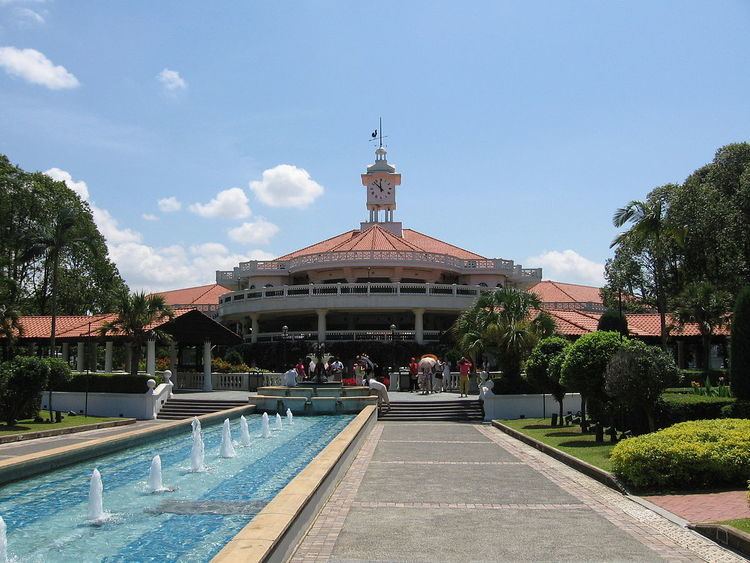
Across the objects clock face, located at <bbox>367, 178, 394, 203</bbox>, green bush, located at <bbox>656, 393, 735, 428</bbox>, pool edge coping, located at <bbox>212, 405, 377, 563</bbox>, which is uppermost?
clock face, located at <bbox>367, 178, 394, 203</bbox>

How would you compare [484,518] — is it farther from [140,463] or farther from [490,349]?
[490,349]

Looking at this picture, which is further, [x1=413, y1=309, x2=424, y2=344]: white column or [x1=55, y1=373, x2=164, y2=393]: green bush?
[x1=413, y1=309, x2=424, y2=344]: white column

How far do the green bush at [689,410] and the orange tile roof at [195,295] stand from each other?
5328 cm

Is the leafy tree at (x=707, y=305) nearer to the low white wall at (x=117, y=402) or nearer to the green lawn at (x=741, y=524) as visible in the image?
the low white wall at (x=117, y=402)

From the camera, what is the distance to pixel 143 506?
10586 millimetres

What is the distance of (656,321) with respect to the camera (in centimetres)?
4516

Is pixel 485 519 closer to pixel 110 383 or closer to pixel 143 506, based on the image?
pixel 143 506

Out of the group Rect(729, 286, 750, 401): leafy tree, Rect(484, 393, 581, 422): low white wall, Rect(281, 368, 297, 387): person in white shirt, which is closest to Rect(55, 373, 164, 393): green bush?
Rect(281, 368, 297, 387): person in white shirt

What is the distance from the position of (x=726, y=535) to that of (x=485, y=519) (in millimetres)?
2818

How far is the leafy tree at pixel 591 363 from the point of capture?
17250 millimetres

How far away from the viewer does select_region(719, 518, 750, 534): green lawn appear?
8030mm

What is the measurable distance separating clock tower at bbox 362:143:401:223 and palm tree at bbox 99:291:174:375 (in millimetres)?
36675

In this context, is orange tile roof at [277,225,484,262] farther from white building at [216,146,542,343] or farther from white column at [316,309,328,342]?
white column at [316,309,328,342]

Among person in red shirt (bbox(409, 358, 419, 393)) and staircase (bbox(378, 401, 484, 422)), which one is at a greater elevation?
person in red shirt (bbox(409, 358, 419, 393))
